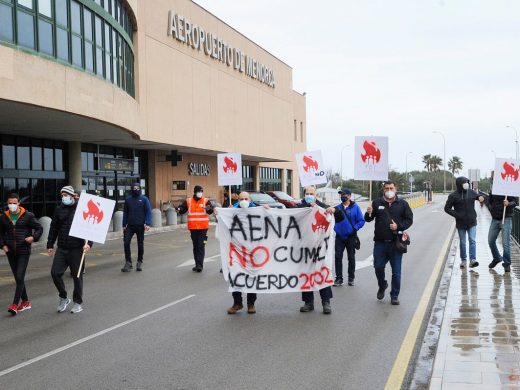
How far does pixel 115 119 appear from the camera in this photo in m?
18.9

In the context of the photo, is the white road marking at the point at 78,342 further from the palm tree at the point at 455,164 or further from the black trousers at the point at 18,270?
the palm tree at the point at 455,164

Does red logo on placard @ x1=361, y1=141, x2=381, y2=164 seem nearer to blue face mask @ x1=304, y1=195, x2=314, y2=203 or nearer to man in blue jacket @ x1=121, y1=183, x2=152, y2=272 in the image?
blue face mask @ x1=304, y1=195, x2=314, y2=203

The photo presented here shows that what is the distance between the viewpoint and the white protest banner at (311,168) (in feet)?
40.6

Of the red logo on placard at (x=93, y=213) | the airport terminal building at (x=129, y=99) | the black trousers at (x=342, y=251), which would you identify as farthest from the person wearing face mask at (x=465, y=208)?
the airport terminal building at (x=129, y=99)

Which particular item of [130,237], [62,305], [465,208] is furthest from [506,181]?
[62,305]

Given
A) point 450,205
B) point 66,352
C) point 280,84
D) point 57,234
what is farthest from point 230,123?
point 66,352

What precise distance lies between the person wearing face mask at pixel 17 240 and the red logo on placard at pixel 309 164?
5.77 metres

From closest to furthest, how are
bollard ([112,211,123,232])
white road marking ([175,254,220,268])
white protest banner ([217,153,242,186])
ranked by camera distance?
1. white road marking ([175,254,220,268])
2. white protest banner ([217,153,242,186])
3. bollard ([112,211,123,232])

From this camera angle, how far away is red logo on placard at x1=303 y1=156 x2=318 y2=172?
12.5 m

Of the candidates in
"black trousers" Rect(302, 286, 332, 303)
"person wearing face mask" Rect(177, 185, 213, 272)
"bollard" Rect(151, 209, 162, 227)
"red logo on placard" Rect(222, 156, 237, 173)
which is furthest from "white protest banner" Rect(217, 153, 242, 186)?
"bollard" Rect(151, 209, 162, 227)

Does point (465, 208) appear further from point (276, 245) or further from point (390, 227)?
point (276, 245)

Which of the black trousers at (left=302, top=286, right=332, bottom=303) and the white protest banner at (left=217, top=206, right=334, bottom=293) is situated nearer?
the black trousers at (left=302, top=286, right=332, bottom=303)

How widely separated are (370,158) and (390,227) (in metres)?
1.79

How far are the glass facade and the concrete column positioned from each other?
4.13m
